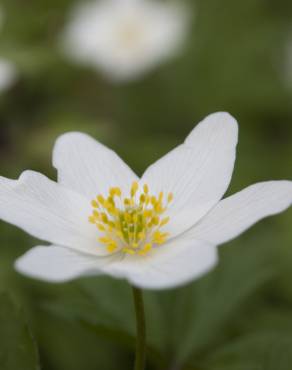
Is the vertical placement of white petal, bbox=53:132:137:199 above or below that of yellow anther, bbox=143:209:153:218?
above

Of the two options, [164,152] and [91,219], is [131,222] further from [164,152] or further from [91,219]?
[164,152]

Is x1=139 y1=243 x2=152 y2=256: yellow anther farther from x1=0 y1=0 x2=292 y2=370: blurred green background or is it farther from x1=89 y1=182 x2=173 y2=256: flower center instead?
x1=0 y1=0 x2=292 y2=370: blurred green background

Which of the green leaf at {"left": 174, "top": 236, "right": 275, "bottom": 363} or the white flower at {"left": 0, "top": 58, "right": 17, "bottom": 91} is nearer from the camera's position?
→ the green leaf at {"left": 174, "top": 236, "right": 275, "bottom": 363}

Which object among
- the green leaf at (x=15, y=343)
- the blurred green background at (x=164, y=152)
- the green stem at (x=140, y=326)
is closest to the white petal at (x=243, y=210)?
the green stem at (x=140, y=326)

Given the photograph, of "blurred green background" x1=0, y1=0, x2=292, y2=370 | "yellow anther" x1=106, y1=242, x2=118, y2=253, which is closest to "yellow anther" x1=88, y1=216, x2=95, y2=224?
"yellow anther" x1=106, y1=242, x2=118, y2=253

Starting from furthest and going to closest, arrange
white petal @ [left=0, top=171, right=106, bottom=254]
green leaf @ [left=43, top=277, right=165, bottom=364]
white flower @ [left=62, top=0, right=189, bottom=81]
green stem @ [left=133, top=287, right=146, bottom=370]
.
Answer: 1. white flower @ [left=62, top=0, right=189, bottom=81]
2. green leaf @ [left=43, top=277, right=165, bottom=364]
3. white petal @ [left=0, top=171, right=106, bottom=254]
4. green stem @ [left=133, top=287, right=146, bottom=370]

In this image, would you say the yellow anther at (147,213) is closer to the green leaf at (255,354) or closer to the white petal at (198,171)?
the white petal at (198,171)
